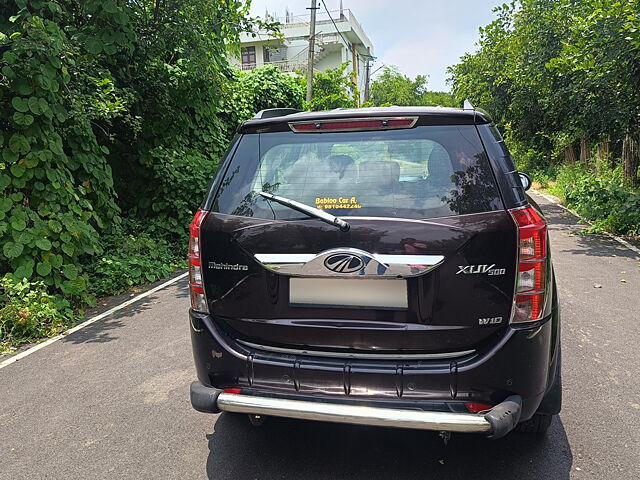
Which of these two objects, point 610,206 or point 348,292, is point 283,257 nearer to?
point 348,292

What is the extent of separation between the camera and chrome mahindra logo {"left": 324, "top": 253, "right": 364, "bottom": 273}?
96.7 inches

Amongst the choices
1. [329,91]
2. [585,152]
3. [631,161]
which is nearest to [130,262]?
[631,161]

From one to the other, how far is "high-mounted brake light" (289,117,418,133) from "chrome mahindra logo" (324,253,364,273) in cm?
68

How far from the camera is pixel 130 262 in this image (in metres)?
7.81

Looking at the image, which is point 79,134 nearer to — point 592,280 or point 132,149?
point 132,149

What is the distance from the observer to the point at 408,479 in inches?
108

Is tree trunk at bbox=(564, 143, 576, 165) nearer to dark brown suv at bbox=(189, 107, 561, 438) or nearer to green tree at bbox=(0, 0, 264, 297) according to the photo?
green tree at bbox=(0, 0, 264, 297)

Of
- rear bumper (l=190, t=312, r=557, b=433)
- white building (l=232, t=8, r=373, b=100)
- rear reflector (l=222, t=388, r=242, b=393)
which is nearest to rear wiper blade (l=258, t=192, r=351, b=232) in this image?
rear bumper (l=190, t=312, r=557, b=433)

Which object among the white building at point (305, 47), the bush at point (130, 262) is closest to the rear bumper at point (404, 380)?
the bush at point (130, 262)

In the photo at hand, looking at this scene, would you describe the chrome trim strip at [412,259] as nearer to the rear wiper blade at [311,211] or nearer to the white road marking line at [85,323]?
the rear wiper blade at [311,211]

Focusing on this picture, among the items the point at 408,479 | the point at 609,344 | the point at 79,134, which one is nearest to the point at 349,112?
the point at 408,479

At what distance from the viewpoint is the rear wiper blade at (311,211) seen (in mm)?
2504

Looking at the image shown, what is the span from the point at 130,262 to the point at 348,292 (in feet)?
19.9

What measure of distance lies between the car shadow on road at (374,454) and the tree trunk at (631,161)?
12687mm
